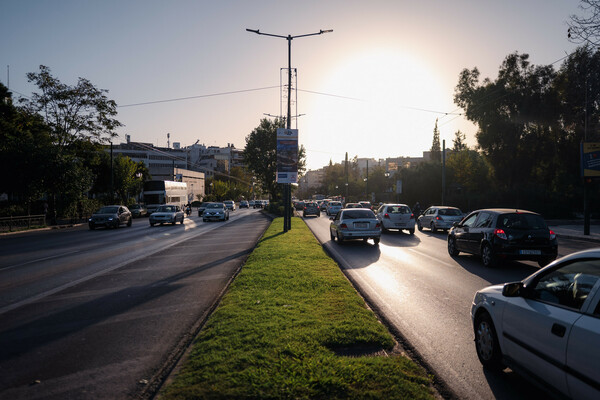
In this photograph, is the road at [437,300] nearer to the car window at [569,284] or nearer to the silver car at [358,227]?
the car window at [569,284]

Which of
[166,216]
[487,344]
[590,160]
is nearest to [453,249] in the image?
[487,344]

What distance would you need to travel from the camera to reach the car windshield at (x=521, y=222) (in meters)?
11.3

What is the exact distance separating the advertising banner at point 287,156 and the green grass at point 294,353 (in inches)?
544

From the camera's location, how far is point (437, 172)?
5553 cm

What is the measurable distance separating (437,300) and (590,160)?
18.5 m

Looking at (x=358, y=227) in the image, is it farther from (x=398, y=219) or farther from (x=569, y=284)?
(x=569, y=284)

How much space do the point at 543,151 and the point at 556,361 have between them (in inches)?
1747

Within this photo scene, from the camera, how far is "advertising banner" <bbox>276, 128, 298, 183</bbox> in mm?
21359

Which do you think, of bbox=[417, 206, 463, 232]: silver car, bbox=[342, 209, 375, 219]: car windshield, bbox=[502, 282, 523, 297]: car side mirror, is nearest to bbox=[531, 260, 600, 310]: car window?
bbox=[502, 282, 523, 297]: car side mirror

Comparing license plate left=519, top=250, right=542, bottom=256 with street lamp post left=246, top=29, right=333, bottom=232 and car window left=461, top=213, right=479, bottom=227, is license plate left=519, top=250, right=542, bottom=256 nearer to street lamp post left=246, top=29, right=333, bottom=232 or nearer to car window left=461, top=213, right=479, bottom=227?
car window left=461, top=213, right=479, bottom=227

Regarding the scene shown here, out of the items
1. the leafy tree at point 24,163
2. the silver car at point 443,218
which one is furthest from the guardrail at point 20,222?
the silver car at point 443,218

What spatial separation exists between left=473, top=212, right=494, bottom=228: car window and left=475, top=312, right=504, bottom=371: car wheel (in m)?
7.83

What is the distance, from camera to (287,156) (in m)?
21.7

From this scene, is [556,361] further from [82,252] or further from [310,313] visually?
[82,252]
